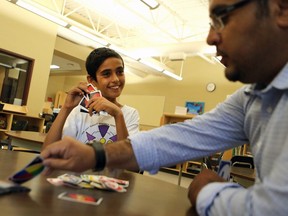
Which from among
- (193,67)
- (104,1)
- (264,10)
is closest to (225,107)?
(264,10)

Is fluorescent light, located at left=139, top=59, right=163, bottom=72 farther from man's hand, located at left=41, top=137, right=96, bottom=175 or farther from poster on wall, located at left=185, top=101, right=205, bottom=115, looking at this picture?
man's hand, located at left=41, top=137, right=96, bottom=175

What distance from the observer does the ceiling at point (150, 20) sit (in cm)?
655

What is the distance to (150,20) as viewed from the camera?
7051 mm

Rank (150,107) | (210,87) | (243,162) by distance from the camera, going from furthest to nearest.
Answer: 1. (150,107)
2. (210,87)
3. (243,162)

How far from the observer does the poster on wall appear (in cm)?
946

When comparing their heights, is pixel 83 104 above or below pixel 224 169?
above

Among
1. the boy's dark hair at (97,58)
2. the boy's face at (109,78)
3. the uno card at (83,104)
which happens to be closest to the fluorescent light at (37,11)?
the boy's dark hair at (97,58)

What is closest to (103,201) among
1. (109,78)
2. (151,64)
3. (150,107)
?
(109,78)

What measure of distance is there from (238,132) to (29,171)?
68cm

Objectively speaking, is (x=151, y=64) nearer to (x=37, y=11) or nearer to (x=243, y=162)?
(x=37, y=11)

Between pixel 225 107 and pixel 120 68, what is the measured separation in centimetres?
105

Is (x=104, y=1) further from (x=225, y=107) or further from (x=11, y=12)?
(x=225, y=107)

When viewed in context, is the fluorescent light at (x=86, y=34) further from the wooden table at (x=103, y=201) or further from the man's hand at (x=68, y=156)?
the man's hand at (x=68, y=156)

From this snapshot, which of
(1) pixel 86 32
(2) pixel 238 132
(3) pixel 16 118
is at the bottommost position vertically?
(3) pixel 16 118
